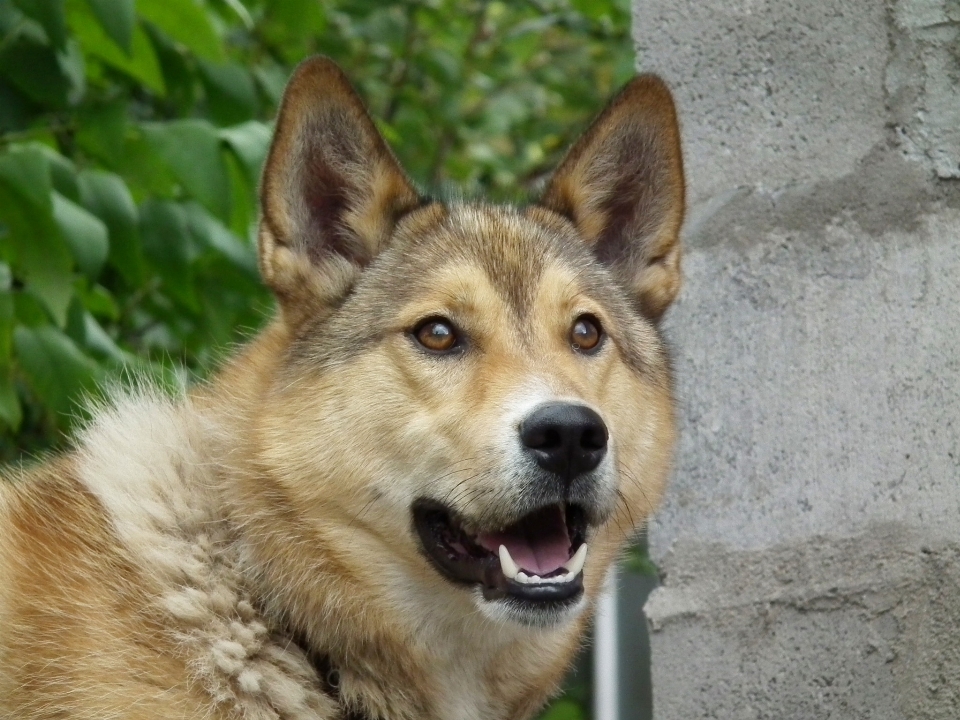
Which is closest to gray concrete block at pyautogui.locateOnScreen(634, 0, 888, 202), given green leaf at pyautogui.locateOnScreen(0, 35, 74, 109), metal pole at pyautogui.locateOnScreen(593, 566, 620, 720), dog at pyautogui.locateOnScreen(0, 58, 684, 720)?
dog at pyautogui.locateOnScreen(0, 58, 684, 720)

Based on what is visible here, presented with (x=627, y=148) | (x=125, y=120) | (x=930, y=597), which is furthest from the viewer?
(x=125, y=120)

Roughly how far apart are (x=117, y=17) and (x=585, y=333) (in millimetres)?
1436

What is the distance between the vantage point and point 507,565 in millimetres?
2900

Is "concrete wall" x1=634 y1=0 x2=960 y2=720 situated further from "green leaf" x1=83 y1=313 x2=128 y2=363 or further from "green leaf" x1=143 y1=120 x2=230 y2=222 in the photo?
"green leaf" x1=83 y1=313 x2=128 y2=363

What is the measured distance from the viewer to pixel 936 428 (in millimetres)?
2977

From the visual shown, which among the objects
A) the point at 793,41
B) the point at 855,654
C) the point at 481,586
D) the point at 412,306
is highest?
the point at 793,41

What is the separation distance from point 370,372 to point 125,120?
138 cm

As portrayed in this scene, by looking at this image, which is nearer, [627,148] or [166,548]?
[166,548]

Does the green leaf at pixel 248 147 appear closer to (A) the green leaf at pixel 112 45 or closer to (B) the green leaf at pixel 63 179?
(A) the green leaf at pixel 112 45

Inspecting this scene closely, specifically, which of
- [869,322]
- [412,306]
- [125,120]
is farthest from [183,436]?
[869,322]

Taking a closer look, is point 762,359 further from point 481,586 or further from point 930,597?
point 481,586

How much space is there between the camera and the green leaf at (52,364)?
3654 millimetres

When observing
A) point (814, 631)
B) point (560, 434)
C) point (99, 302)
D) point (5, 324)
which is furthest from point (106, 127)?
point (814, 631)

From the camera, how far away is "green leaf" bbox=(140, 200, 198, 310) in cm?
404
